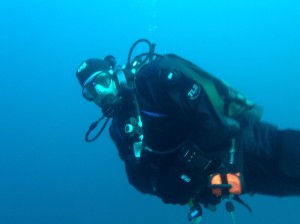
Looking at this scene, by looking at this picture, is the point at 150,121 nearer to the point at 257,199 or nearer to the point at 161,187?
the point at 161,187

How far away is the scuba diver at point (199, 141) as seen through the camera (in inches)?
104

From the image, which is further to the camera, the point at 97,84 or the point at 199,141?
the point at 97,84

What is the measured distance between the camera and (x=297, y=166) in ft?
9.09

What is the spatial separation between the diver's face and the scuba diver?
0.37 m

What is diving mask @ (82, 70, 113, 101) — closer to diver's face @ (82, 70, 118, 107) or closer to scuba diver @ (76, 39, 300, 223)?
diver's face @ (82, 70, 118, 107)

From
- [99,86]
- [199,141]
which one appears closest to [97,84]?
[99,86]

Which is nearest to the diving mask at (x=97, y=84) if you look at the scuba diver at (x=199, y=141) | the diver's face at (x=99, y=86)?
the diver's face at (x=99, y=86)

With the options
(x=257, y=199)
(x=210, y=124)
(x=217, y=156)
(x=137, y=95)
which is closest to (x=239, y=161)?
(x=217, y=156)

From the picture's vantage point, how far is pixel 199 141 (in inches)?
108

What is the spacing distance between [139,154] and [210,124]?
0.61 metres

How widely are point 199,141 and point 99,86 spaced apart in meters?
1.08

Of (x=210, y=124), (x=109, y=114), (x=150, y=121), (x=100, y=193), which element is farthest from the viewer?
(x=100, y=193)

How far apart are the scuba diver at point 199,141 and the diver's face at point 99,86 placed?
1.21 ft

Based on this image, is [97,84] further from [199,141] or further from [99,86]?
[199,141]
